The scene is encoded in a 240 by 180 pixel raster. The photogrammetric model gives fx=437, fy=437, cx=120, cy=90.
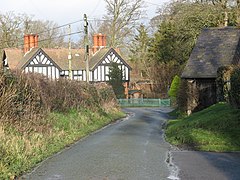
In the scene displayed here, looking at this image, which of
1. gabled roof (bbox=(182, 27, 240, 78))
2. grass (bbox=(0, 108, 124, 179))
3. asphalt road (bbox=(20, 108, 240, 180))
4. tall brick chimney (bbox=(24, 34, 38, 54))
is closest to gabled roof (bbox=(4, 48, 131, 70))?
tall brick chimney (bbox=(24, 34, 38, 54))

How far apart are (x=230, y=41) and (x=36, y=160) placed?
21.7 metres

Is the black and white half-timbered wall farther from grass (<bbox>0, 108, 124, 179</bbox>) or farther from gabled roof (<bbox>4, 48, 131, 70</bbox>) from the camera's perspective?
grass (<bbox>0, 108, 124, 179</bbox>)

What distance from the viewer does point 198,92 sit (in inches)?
1113

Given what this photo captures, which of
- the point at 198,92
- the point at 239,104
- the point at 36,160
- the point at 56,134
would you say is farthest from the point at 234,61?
the point at 36,160

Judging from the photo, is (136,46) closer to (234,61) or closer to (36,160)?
(234,61)

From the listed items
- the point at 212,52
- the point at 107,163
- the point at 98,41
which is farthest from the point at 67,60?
the point at 107,163

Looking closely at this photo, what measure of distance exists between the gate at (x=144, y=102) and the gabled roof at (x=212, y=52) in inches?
1127

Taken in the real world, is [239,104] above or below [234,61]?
below

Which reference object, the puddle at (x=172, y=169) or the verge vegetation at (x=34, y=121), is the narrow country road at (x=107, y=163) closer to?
the puddle at (x=172, y=169)

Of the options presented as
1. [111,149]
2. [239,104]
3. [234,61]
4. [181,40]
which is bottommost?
[111,149]

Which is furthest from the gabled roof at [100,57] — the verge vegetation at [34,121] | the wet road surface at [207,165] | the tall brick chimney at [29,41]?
the wet road surface at [207,165]

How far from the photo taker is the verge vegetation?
10922 millimetres

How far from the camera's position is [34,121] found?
49.5 feet

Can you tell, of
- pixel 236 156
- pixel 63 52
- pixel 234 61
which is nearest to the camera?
pixel 236 156
